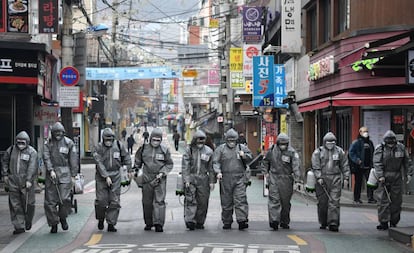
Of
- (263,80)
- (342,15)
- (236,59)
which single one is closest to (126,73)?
(236,59)

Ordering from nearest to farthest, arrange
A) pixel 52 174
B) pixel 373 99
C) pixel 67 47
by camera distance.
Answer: pixel 52 174 → pixel 67 47 → pixel 373 99

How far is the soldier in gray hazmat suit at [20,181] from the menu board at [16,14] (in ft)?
27.9

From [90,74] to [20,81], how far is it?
19393 millimetres

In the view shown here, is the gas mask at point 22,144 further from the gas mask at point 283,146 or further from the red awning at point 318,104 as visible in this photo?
the red awning at point 318,104

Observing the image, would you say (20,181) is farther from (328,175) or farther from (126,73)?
(126,73)

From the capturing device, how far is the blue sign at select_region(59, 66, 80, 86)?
17.6 m

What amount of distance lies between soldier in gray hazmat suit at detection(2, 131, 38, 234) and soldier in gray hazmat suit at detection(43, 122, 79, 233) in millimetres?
288

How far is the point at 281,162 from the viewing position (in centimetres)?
1363

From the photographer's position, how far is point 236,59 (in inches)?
1560

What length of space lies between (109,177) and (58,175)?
2.96 feet

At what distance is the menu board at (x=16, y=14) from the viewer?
2070 cm

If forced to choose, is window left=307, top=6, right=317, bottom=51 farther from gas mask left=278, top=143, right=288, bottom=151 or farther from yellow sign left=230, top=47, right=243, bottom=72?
gas mask left=278, top=143, right=288, bottom=151

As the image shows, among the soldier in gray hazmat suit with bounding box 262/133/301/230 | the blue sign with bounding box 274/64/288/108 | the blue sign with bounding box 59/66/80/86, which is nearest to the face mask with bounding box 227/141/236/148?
the soldier in gray hazmat suit with bounding box 262/133/301/230

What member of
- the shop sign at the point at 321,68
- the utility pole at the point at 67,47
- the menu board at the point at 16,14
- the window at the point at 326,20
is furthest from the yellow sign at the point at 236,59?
the utility pole at the point at 67,47
